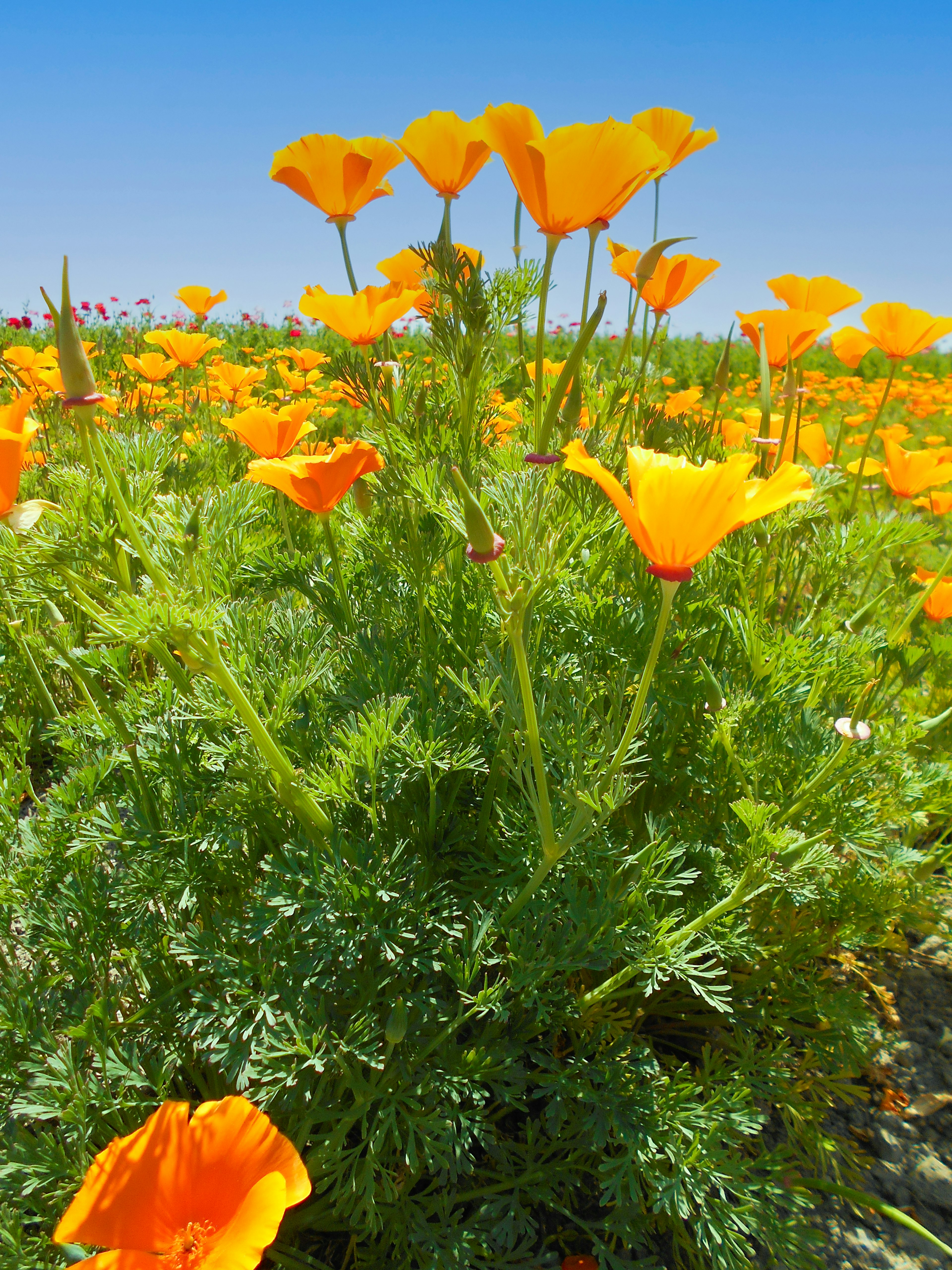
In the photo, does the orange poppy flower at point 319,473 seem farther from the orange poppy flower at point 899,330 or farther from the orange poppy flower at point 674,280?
the orange poppy flower at point 899,330

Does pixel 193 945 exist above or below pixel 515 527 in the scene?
below

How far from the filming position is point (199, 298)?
3170mm

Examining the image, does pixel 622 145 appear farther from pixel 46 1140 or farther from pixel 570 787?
pixel 46 1140

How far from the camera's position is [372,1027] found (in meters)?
1.21

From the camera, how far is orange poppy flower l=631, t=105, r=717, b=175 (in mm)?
1454

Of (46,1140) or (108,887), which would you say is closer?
(46,1140)

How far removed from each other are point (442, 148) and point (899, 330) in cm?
144

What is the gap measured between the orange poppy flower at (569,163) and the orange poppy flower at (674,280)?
1.68 ft


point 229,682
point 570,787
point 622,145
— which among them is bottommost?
point 570,787

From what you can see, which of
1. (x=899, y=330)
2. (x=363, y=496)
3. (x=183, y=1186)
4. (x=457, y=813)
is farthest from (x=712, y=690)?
(x=899, y=330)

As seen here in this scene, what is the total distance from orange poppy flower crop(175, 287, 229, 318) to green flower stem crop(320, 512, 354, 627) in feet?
6.82

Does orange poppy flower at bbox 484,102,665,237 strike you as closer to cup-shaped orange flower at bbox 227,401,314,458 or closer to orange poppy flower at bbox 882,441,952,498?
cup-shaped orange flower at bbox 227,401,314,458

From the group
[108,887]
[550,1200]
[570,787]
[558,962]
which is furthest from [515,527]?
[550,1200]

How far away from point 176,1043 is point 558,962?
686mm
